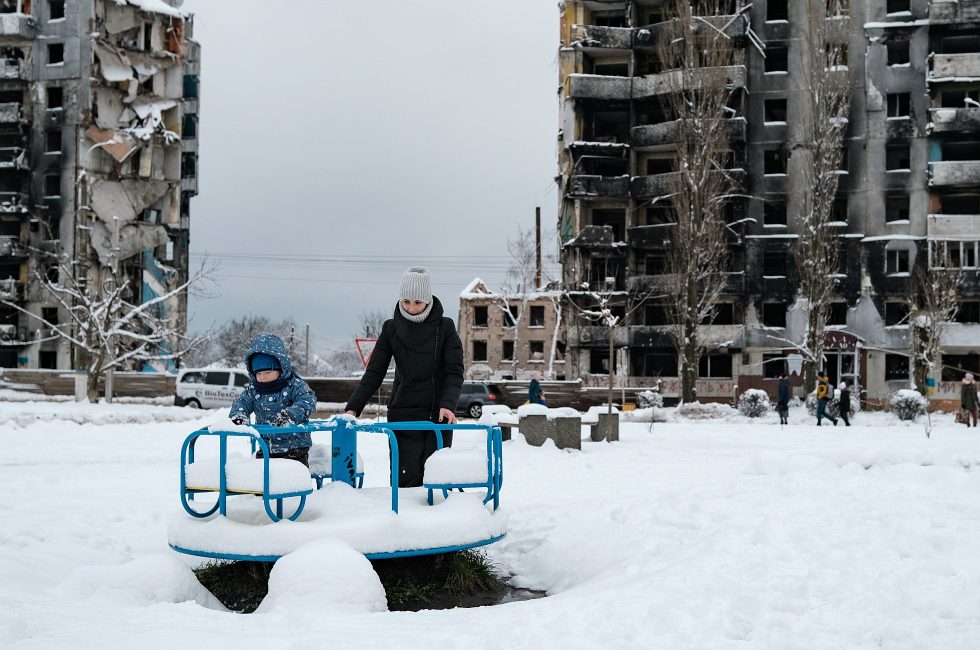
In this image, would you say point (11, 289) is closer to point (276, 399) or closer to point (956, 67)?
point (956, 67)

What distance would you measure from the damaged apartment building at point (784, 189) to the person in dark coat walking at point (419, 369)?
1648 inches

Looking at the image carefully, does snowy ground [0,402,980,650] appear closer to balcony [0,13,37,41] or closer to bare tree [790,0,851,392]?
bare tree [790,0,851,392]

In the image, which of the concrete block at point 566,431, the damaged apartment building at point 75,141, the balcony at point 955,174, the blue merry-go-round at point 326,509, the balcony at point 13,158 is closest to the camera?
the blue merry-go-round at point 326,509

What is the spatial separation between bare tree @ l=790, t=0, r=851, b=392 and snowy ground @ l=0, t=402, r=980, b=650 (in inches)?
1333

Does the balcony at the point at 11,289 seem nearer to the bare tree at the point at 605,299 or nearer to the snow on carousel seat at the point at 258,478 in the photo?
A: the bare tree at the point at 605,299

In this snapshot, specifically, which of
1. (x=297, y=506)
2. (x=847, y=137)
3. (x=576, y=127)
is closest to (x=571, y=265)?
(x=576, y=127)

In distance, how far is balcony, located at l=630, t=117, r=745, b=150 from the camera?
51188mm

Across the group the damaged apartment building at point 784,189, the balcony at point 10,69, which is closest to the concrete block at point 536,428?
the damaged apartment building at point 784,189

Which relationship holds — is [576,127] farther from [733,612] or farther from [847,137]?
[733,612]

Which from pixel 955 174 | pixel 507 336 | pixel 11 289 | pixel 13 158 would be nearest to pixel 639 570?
pixel 955 174

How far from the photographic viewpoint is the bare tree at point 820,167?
44.8m

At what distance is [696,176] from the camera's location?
4447 cm

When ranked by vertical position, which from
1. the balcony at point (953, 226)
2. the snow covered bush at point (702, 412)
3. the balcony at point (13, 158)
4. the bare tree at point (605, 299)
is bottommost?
the snow covered bush at point (702, 412)

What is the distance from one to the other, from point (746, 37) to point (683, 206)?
13793 mm
